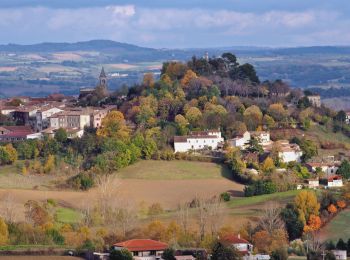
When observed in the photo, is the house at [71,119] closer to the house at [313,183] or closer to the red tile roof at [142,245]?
the house at [313,183]

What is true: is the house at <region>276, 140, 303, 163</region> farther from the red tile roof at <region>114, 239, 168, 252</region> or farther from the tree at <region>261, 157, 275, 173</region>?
the red tile roof at <region>114, 239, 168, 252</region>

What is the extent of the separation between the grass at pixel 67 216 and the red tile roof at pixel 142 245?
10.1 m

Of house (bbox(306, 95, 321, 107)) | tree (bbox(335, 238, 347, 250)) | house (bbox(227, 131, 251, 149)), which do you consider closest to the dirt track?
house (bbox(227, 131, 251, 149))

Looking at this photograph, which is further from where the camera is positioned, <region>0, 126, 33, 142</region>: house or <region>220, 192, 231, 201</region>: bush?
<region>0, 126, 33, 142</region>: house

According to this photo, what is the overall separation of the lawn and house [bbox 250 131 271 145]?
53.1ft

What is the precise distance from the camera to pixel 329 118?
67.1 m

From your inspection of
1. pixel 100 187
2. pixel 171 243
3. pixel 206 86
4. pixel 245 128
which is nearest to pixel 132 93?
pixel 206 86

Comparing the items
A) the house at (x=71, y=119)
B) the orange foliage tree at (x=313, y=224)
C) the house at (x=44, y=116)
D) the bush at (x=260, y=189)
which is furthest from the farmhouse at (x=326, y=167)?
the house at (x=44, y=116)

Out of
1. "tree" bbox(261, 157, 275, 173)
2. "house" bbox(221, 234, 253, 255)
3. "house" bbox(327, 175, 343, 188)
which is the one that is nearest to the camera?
"house" bbox(221, 234, 253, 255)

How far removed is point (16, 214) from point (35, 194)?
22.8 feet

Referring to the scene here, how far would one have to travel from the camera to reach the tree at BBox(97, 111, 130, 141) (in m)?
59.5

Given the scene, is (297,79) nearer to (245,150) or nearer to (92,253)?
(245,150)

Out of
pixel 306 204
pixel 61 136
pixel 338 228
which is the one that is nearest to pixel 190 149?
pixel 61 136

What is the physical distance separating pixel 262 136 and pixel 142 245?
1128 inches
